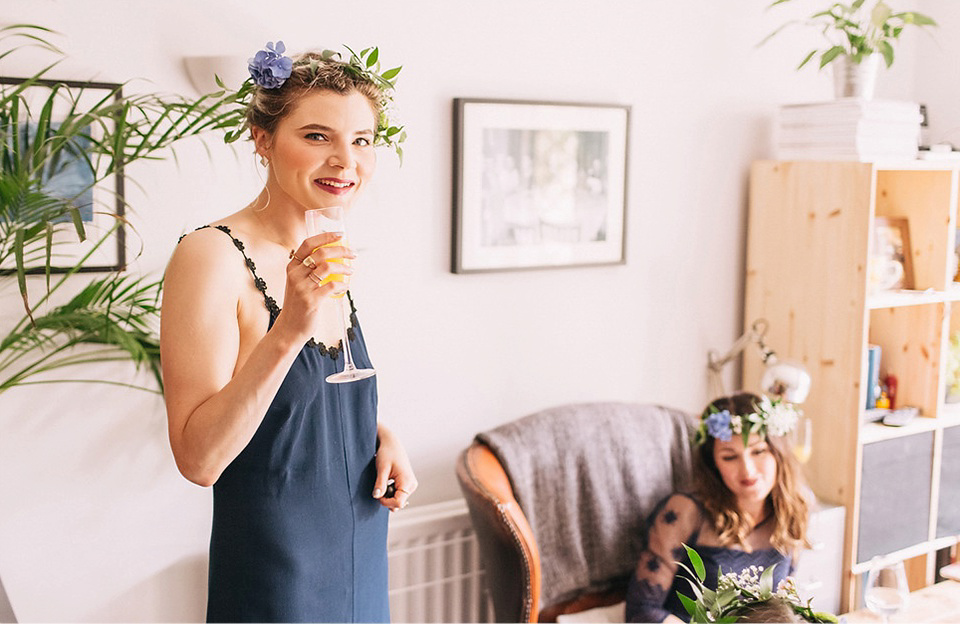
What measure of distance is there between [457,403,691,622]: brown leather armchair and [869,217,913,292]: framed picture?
30.9 inches

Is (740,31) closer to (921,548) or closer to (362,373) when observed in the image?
(921,548)

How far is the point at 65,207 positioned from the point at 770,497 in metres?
1.83

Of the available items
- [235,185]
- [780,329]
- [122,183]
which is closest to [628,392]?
[780,329]

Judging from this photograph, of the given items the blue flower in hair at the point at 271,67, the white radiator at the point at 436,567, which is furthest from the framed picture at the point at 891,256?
the blue flower in hair at the point at 271,67

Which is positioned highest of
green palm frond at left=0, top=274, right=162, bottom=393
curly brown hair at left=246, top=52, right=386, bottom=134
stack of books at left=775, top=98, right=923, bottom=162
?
stack of books at left=775, top=98, right=923, bottom=162

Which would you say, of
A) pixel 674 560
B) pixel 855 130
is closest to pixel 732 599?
pixel 674 560

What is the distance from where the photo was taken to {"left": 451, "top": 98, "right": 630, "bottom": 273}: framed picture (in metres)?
2.62

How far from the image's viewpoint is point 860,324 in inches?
112

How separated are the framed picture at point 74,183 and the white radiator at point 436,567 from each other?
1028 millimetres

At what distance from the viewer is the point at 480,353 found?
9.04ft

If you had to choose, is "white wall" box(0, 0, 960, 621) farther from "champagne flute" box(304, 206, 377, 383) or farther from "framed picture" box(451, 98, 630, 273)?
"champagne flute" box(304, 206, 377, 383)

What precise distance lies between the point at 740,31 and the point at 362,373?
7.08 ft

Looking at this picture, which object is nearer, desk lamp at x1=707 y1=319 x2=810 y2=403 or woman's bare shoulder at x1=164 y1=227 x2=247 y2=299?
woman's bare shoulder at x1=164 y1=227 x2=247 y2=299

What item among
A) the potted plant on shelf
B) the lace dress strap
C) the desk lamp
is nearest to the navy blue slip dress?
the lace dress strap
